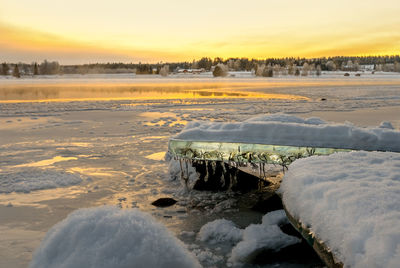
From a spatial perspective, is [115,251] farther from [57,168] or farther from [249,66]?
[249,66]

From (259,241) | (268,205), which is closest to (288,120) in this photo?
(268,205)

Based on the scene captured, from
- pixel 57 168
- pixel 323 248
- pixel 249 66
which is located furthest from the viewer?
pixel 249 66

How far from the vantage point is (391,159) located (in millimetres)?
3902

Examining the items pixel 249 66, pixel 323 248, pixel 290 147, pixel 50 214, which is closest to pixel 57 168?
pixel 50 214

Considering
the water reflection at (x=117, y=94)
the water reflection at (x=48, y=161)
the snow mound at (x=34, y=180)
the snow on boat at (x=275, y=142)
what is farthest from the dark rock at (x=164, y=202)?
the water reflection at (x=117, y=94)

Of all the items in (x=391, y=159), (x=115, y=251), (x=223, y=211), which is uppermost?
(x=391, y=159)

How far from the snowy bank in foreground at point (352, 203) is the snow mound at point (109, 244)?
1.06m

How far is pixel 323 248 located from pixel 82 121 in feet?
39.7

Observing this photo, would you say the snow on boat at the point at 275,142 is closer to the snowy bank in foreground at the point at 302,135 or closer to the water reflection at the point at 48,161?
the snowy bank in foreground at the point at 302,135

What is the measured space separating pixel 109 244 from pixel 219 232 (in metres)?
1.75

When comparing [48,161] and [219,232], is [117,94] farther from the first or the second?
[219,232]

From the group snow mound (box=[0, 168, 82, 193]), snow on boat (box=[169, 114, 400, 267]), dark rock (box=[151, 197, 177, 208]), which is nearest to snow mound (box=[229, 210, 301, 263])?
snow on boat (box=[169, 114, 400, 267])

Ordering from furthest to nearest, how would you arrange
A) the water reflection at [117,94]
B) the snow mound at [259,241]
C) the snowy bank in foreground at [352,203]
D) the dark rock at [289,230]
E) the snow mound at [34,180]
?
1. the water reflection at [117,94]
2. the snow mound at [34,180]
3. the dark rock at [289,230]
4. the snow mound at [259,241]
5. the snowy bank in foreground at [352,203]

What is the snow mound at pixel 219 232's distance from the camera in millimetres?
4098
